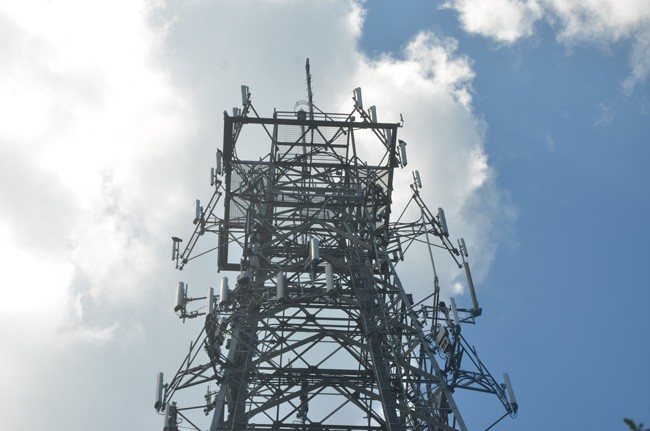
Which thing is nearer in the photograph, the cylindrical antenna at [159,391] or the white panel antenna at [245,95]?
the cylindrical antenna at [159,391]

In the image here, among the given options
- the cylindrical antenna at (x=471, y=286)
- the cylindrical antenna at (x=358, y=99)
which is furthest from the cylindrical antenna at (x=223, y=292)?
the cylindrical antenna at (x=358, y=99)

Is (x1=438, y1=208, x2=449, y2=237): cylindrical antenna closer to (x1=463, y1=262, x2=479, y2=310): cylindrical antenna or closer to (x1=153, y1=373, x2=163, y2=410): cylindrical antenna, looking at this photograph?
(x1=463, y1=262, x2=479, y2=310): cylindrical antenna

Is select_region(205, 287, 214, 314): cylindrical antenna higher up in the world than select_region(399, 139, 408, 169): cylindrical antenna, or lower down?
lower down

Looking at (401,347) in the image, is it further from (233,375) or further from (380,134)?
(380,134)

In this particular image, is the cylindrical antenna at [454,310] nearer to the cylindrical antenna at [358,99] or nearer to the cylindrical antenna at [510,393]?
the cylindrical antenna at [510,393]

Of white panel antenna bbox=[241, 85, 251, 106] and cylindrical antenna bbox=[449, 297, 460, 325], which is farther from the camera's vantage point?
white panel antenna bbox=[241, 85, 251, 106]

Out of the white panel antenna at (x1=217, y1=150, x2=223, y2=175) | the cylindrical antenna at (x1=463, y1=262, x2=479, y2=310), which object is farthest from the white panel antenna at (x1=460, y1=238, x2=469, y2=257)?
the white panel antenna at (x1=217, y1=150, x2=223, y2=175)

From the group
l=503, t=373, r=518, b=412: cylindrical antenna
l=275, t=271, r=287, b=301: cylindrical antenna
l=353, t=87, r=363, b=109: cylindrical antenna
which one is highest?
l=353, t=87, r=363, b=109: cylindrical antenna

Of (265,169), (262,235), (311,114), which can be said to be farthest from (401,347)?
(311,114)

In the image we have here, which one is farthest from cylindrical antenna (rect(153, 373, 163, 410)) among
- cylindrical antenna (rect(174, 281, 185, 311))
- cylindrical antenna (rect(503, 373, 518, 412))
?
cylindrical antenna (rect(503, 373, 518, 412))

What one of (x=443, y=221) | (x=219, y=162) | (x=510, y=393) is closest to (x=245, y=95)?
(x=219, y=162)

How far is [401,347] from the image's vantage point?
2038 centimetres

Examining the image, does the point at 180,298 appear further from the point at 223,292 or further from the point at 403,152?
the point at 403,152

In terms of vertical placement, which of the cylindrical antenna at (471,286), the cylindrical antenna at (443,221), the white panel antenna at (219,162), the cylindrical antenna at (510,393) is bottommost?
the cylindrical antenna at (510,393)
